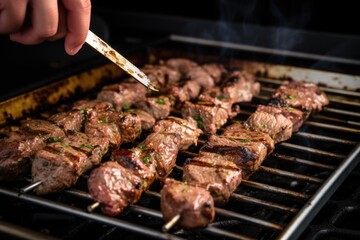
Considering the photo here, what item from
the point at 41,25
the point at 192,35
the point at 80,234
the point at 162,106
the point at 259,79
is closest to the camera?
the point at 41,25

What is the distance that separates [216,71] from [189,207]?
7.71ft

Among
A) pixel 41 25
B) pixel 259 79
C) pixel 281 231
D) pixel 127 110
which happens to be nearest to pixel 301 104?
pixel 259 79

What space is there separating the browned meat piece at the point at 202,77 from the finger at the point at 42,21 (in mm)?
1901

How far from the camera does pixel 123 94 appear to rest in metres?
4.28

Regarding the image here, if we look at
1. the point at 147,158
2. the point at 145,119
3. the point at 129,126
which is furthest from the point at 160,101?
the point at 147,158

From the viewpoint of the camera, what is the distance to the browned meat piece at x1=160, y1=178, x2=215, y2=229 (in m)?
2.71

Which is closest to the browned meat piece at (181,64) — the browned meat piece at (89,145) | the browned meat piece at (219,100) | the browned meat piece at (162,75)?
the browned meat piece at (162,75)

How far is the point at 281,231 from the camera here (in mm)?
2607

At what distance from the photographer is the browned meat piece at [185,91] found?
432cm

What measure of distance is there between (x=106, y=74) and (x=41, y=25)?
1944mm

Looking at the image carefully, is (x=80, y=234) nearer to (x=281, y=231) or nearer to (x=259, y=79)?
(x=281, y=231)

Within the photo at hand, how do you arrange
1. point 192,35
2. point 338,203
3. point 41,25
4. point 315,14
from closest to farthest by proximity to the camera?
point 41,25 → point 338,203 → point 315,14 → point 192,35

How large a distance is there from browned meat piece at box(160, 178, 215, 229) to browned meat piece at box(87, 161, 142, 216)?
23cm

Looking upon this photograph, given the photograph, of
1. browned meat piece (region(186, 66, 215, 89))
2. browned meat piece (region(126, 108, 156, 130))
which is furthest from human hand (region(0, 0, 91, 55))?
browned meat piece (region(186, 66, 215, 89))
